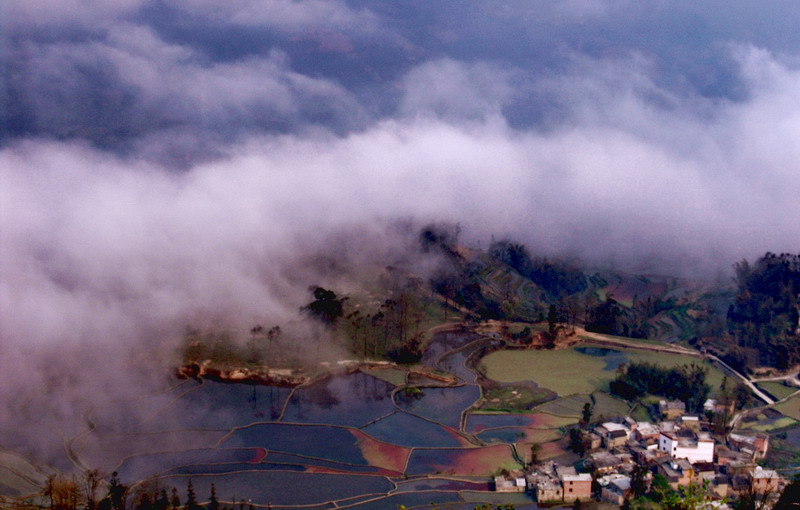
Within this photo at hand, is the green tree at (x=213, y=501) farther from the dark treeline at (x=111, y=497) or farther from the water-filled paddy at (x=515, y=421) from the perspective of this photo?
the water-filled paddy at (x=515, y=421)

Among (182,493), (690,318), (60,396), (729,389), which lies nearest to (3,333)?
(60,396)

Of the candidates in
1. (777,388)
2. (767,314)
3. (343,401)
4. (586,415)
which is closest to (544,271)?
(767,314)

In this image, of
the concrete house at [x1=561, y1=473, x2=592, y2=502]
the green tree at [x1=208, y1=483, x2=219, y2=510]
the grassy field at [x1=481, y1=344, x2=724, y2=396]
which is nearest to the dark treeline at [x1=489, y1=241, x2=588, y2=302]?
the grassy field at [x1=481, y1=344, x2=724, y2=396]

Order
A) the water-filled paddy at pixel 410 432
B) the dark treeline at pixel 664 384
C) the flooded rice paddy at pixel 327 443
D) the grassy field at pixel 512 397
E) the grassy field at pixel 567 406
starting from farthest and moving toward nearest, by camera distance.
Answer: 1. the dark treeline at pixel 664 384
2. the grassy field at pixel 512 397
3. the grassy field at pixel 567 406
4. the water-filled paddy at pixel 410 432
5. the flooded rice paddy at pixel 327 443

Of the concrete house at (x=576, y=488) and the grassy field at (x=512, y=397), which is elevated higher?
the grassy field at (x=512, y=397)

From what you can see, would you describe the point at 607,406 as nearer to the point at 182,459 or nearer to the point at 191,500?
the point at 182,459

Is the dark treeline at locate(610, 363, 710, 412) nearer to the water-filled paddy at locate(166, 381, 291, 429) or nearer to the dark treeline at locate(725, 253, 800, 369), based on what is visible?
the dark treeline at locate(725, 253, 800, 369)

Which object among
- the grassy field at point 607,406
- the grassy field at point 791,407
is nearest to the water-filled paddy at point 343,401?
the grassy field at point 607,406
